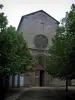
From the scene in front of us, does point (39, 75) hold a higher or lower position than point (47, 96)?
higher

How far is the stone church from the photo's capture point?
51.1 meters

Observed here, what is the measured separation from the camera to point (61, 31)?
26.2 meters

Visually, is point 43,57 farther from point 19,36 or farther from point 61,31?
point 61,31

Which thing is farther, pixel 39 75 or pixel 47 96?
pixel 39 75

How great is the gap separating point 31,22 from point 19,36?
56.7ft

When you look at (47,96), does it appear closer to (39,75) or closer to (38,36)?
(39,75)

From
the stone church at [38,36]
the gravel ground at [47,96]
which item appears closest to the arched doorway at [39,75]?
→ the stone church at [38,36]

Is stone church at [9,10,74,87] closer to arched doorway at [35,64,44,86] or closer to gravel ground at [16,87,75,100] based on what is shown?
arched doorway at [35,64,44,86]

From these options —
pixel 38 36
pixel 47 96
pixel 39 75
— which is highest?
pixel 38 36

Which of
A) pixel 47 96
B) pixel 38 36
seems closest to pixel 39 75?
pixel 38 36

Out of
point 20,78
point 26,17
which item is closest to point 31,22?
point 26,17

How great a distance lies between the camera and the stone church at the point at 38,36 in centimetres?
5109

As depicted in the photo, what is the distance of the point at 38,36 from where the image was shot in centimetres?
5288

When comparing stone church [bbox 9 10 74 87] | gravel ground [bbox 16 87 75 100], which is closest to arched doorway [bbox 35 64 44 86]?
stone church [bbox 9 10 74 87]
